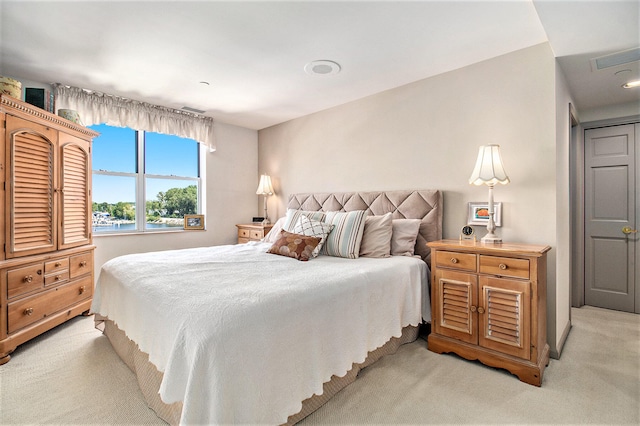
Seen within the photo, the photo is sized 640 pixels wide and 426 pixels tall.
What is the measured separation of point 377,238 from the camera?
2.80 metres

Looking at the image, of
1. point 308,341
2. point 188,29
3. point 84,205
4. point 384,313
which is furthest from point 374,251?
point 84,205

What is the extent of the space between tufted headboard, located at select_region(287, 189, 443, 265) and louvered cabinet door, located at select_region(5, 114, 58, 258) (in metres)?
2.69

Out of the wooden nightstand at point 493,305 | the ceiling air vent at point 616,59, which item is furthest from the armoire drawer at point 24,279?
the ceiling air vent at point 616,59

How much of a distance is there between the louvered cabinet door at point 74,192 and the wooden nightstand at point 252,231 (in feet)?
6.14

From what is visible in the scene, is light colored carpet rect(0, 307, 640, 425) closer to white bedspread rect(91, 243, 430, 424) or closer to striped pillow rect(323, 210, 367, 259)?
white bedspread rect(91, 243, 430, 424)

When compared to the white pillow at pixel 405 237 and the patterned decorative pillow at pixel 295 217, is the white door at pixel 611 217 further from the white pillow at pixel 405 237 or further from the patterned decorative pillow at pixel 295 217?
the patterned decorative pillow at pixel 295 217

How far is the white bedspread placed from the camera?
122cm

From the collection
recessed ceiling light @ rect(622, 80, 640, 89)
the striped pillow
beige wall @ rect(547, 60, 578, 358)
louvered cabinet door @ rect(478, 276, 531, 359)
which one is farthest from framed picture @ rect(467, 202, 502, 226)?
recessed ceiling light @ rect(622, 80, 640, 89)

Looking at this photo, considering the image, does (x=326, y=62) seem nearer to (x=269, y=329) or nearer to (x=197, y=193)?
(x=269, y=329)

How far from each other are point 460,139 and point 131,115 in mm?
3653

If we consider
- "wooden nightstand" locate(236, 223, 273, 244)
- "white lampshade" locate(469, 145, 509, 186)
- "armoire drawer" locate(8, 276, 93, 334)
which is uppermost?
"white lampshade" locate(469, 145, 509, 186)

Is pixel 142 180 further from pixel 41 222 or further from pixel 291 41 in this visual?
pixel 291 41

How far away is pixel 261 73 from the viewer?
2.96 metres

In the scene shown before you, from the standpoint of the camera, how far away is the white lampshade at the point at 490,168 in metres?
2.35
